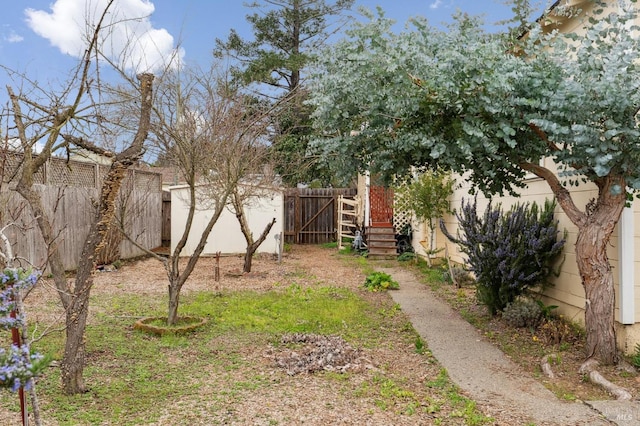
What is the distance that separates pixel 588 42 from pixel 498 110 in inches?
40.3

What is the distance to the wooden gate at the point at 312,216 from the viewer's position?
17.8 meters

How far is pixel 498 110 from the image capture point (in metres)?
4.20

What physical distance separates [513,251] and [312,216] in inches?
482

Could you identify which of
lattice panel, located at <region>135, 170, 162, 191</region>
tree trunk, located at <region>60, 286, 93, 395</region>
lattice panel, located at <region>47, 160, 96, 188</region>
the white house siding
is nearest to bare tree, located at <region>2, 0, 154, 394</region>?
tree trunk, located at <region>60, 286, 93, 395</region>

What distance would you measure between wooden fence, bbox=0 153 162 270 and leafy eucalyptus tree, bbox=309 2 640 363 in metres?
5.15

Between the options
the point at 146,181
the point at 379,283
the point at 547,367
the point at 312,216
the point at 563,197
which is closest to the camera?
the point at 547,367

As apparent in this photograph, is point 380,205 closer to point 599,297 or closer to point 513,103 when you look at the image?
point 599,297

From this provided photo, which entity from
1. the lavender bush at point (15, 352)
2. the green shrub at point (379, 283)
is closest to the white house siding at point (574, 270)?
the green shrub at point (379, 283)

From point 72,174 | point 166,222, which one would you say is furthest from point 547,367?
point 166,222

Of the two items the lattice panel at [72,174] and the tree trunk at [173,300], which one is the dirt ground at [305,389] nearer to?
the tree trunk at [173,300]

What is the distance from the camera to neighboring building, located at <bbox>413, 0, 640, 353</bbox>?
4.88m

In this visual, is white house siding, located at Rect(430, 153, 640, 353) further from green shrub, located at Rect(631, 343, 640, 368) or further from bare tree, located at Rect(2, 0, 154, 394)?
bare tree, located at Rect(2, 0, 154, 394)

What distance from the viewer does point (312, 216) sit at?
705 inches

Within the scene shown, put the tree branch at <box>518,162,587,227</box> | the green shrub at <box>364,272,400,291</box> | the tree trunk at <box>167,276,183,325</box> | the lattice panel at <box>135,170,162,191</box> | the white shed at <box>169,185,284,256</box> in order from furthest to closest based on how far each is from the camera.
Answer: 1. the white shed at <box>169,185,284,256</box>
2. the lattice panel at <box>135,170,162,191</box>
3. the green shrub at <box>364,272,400,291</box>
4. the tree trunk at <box>167,276,183,325</box>
5. the tree branch at <box>518,162,587,227</box>
